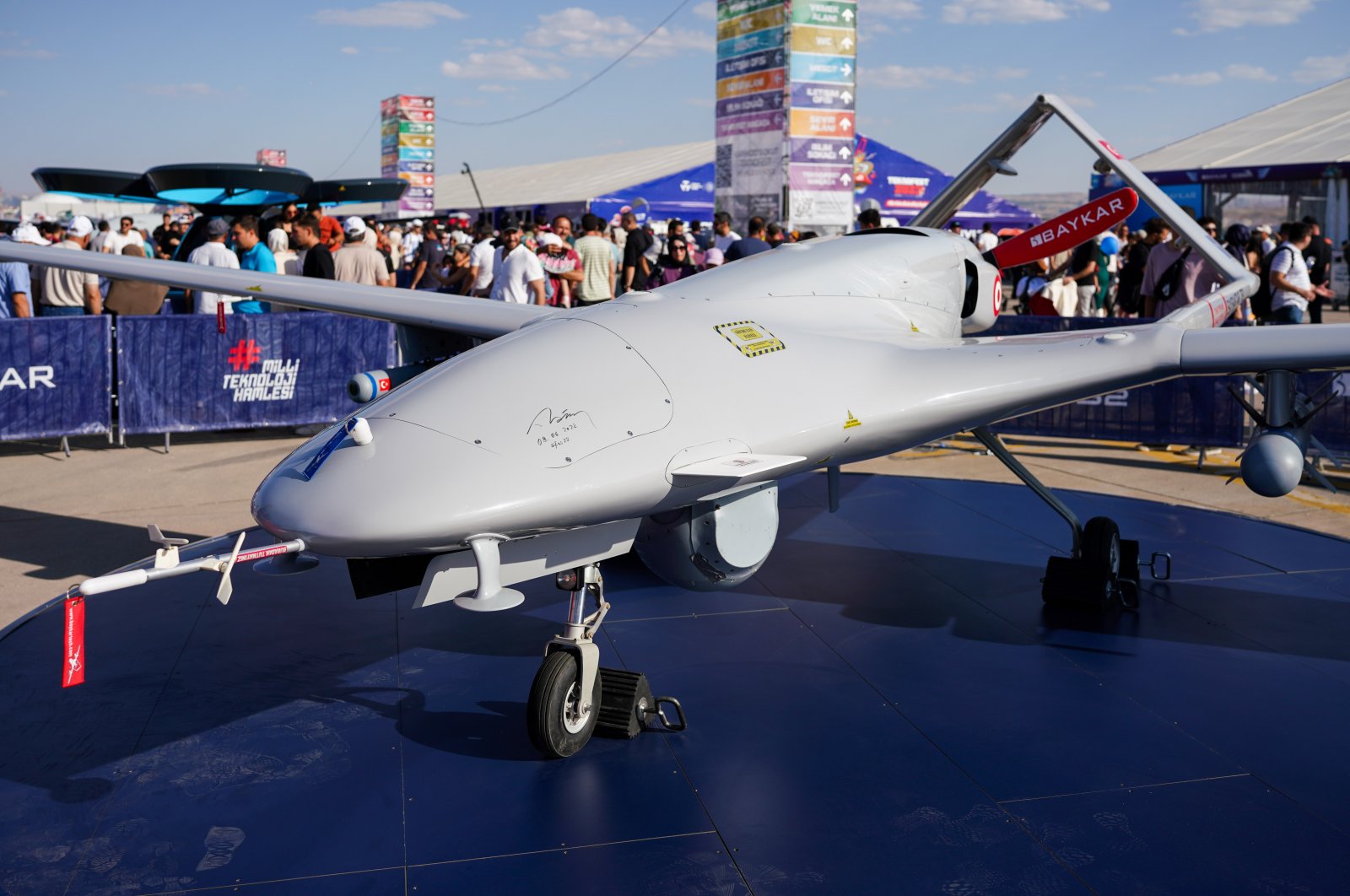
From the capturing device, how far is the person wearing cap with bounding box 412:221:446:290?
20297 mm

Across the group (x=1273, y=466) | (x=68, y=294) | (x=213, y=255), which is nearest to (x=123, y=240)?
(x=68, y=294)

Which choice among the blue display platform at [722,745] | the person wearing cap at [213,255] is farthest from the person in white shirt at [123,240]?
the blue display platform at [722,745]

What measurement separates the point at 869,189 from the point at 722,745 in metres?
39.4

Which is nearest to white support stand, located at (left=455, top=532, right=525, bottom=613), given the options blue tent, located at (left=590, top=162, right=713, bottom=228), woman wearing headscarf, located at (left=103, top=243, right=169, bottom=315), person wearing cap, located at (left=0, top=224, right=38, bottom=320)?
woman wearing headscarf, located at (left=103, top=243, right=169, bottom=315)

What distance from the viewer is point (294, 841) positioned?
205 inches

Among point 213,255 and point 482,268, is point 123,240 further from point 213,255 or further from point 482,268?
point 482,268

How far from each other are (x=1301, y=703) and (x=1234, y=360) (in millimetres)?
2173

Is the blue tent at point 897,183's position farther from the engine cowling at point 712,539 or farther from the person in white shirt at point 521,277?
the engine cowling at point 712,539

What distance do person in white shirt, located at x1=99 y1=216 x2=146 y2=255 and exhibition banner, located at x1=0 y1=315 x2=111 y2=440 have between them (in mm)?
4339

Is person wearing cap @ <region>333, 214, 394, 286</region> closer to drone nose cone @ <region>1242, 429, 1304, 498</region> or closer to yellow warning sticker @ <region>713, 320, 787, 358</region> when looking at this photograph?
yellow warning sticker @ <region>713, 320, 787, 358</region>

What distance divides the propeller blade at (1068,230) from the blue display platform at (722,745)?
2.72 m

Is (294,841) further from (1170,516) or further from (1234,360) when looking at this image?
(1170,516)

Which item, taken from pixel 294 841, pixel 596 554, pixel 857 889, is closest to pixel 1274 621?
pixel 857 889

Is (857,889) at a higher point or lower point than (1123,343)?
lower
